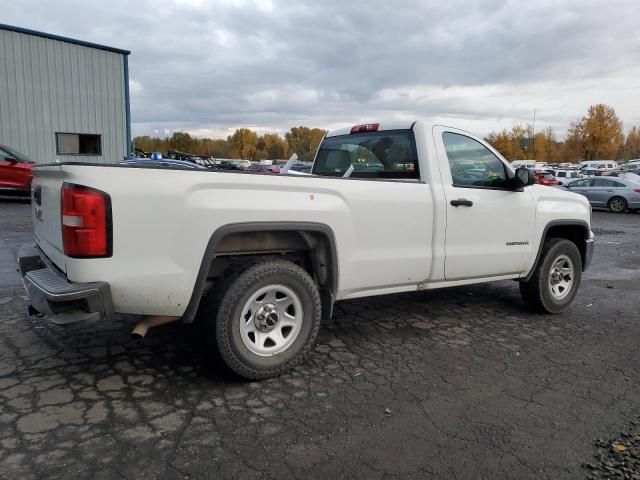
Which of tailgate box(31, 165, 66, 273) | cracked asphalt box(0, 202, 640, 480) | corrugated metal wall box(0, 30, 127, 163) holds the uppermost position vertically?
corrugated metal wall box(0, 30, 127, 163)

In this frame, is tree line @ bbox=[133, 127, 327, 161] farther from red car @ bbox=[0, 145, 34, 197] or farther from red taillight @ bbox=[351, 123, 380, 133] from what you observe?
red taillight @ bbox=[351, 123, 380, 133]

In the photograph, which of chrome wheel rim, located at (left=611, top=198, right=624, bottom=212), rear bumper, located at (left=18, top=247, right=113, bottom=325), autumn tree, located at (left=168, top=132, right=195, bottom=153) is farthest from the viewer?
autumn tree, located at (left=168, top=132, right=195, bottom=153)

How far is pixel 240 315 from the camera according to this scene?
343 centimetres

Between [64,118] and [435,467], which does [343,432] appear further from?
[64,118]

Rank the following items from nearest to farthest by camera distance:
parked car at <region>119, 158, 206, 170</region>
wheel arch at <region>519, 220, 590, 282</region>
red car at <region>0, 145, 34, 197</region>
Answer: parked car at <region>119, 158, 206, 170</region> < wheel arch at <region>519, 220, 590, 282</region> < red car at <region>0, 145, 34, 197</region>

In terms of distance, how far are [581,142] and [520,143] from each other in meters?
13.7

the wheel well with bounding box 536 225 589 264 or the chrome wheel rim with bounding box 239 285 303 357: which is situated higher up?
the wheel well with bounding box 536 225 589 264

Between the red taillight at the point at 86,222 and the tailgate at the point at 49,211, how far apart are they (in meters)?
0.23

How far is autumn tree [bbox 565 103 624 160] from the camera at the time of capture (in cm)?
7112

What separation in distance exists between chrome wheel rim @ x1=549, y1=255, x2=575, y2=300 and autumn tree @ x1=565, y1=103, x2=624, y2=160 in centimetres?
7597

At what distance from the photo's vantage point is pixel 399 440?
9.62ft

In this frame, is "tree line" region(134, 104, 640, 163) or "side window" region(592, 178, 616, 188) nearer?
"side window" region(592, 178, 616, 188)

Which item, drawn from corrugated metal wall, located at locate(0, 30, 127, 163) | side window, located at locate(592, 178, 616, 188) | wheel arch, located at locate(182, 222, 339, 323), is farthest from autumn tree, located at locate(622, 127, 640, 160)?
wheel arch, located at locate(182, 222, 339, 323)

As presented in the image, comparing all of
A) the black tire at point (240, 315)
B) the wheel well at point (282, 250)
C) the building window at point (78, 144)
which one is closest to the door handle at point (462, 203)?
the wheel well at point (282, 250)
